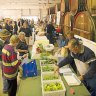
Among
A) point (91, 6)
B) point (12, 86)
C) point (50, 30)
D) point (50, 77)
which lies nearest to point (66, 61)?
point (50, 77)

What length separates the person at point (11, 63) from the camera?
2875 mm

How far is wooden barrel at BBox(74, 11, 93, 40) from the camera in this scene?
140 inches

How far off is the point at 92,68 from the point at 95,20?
1299mm

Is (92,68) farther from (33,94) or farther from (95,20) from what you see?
(95,20)

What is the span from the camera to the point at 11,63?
9.67 feet

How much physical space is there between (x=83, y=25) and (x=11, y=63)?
183 centimetres

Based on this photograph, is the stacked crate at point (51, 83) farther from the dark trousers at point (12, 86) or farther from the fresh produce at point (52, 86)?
the dark trousers at point (12, 86)

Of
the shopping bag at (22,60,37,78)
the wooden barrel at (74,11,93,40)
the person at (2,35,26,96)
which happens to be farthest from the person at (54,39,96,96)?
the wooden barrel at (74,11,93,40)

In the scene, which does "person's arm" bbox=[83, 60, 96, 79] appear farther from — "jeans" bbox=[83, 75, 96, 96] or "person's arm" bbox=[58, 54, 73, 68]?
"person's arm" bbox=[58, 54, 73, 68]

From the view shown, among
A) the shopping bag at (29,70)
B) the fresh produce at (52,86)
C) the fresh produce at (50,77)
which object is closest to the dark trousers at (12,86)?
the shopping bag at (29,70)

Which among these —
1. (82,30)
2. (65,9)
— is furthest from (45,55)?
(65,9)

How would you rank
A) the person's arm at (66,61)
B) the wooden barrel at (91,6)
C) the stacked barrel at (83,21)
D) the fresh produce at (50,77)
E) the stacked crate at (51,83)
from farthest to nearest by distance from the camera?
the stacked barrel at (83,21) → the wooden barrel at (91,6) → the person's arm at (66,61) → the fresh produce at (50,77) → the stacked crate at (51,83)

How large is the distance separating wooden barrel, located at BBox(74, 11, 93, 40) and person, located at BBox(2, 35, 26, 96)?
1441mm

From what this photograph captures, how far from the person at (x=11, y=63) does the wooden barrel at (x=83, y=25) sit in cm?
144
